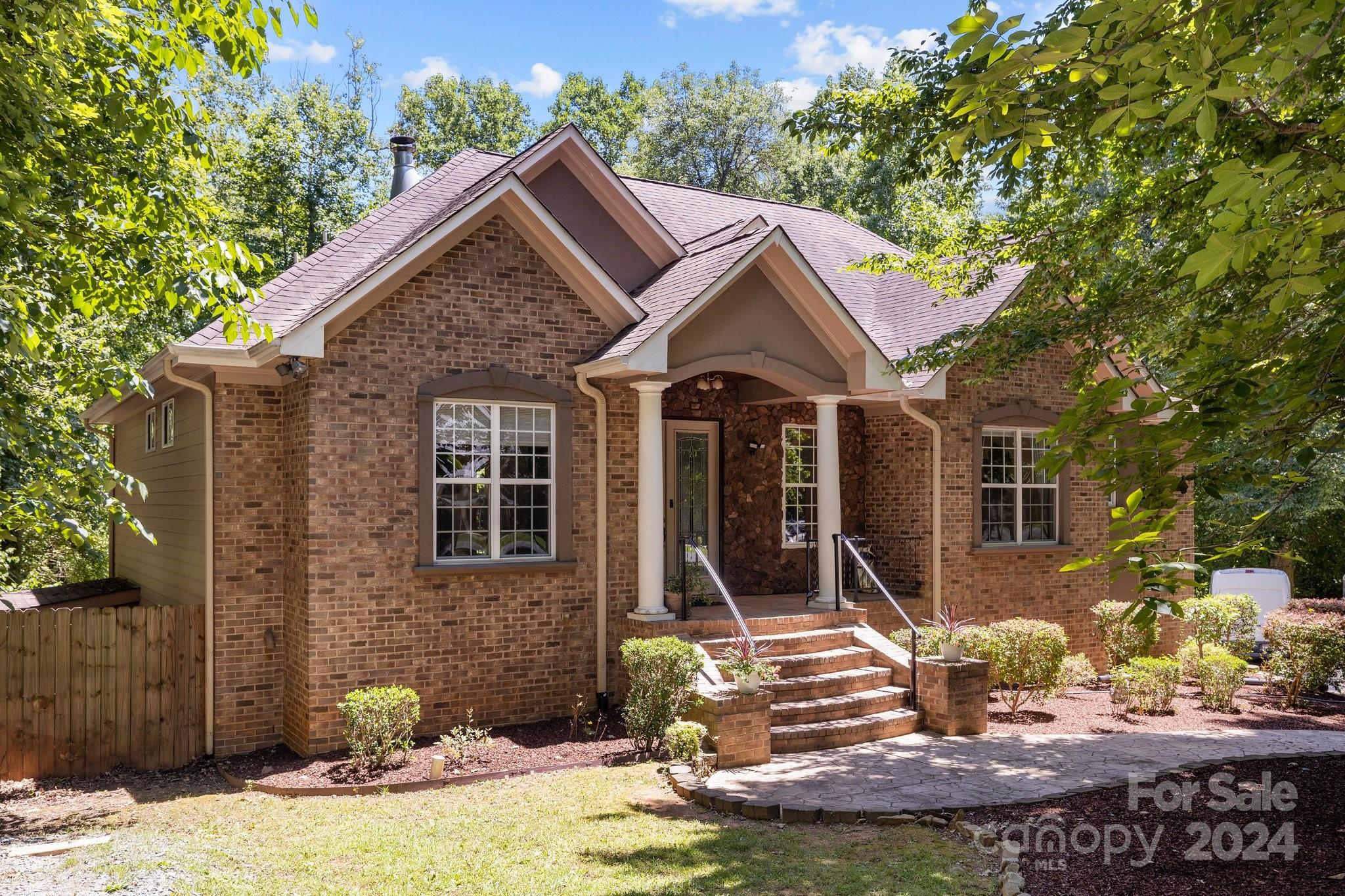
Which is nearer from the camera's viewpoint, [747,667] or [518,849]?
[518,849]

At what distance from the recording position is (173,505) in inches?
506

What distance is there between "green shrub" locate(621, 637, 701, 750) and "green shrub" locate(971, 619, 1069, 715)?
170 inches

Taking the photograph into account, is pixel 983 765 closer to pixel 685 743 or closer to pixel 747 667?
pixel 747 667

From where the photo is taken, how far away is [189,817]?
811 centimetres

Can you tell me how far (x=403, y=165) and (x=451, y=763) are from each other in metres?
10.8

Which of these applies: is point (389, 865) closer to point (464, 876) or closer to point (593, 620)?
point (464, 876)

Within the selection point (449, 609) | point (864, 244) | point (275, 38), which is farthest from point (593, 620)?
point (864, 244)

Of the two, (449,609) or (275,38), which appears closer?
(275,38)

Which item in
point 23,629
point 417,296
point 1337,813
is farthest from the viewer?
point 417,296

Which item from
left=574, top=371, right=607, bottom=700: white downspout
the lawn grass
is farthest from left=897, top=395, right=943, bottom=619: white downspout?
the lawn grass

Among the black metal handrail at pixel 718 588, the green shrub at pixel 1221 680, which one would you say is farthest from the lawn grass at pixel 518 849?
the green shrub at pixel 1221 680

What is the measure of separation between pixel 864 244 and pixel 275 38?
1346cm

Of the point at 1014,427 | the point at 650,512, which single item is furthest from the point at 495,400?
the point at 1014,427

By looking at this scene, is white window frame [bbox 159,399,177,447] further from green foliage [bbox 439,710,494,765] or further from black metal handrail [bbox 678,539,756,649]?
black metal handrail [bbox 678,539,756,649]
